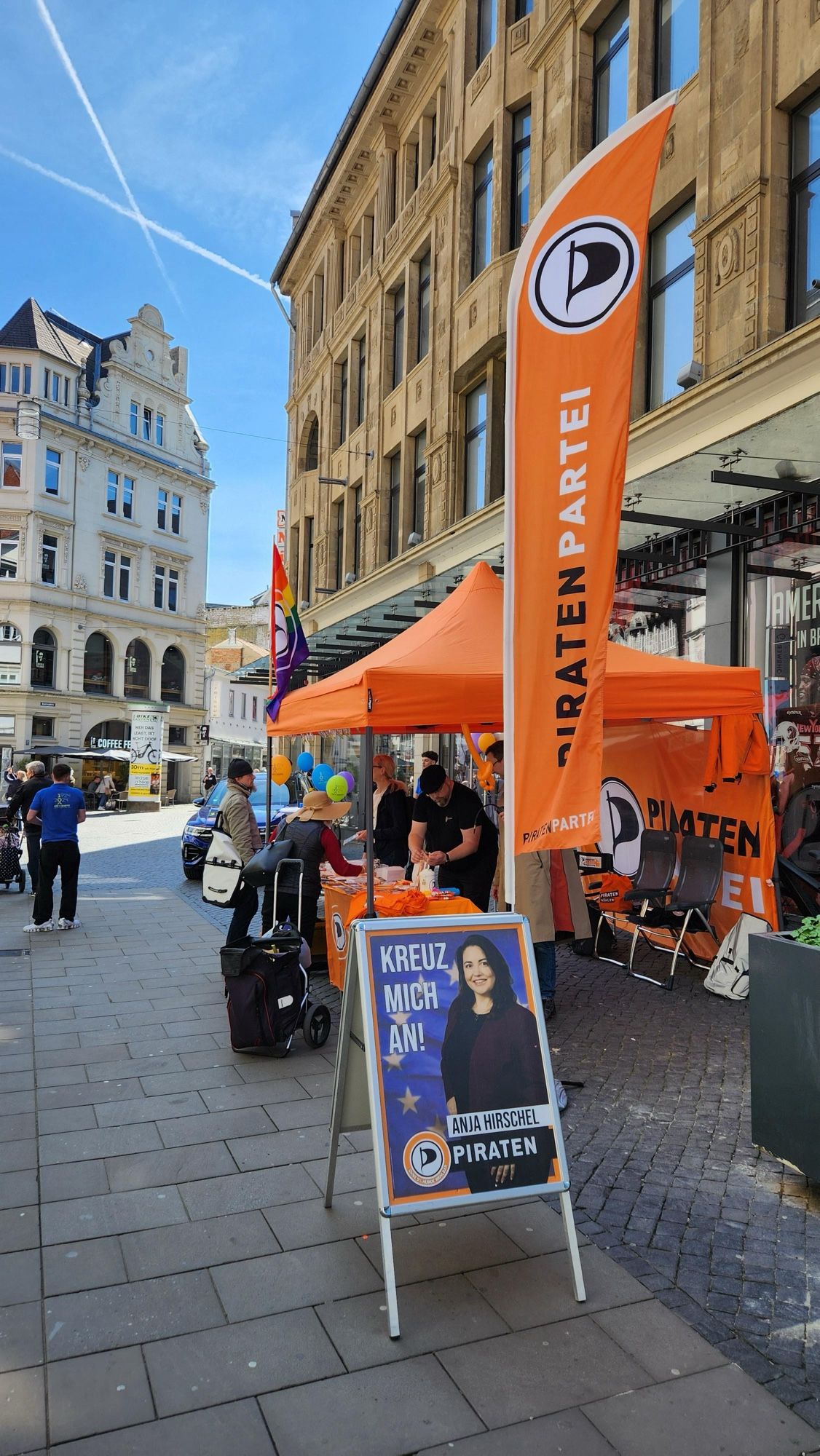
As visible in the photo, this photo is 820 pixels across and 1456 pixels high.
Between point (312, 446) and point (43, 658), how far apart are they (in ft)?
75.6

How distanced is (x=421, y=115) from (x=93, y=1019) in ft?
66.0

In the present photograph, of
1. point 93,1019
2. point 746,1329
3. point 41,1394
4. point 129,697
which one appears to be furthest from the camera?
point 129,697

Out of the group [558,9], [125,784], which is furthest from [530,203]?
[125,784]

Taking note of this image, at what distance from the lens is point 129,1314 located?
3.16m

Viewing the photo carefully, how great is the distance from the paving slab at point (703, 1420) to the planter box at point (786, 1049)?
1.36 meters

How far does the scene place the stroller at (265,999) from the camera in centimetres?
587

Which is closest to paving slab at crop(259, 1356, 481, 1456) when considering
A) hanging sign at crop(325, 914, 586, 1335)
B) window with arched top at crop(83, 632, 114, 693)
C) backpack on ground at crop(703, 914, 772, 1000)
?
hanging sign at crop(325, 914, 586, 1335)

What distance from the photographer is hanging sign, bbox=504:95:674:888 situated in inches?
158

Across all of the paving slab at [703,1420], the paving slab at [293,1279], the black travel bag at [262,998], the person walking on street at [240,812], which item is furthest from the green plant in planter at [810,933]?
the person walking on street at [240,812]

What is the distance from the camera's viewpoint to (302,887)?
732 centimetres

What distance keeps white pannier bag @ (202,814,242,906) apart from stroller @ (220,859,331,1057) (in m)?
1.40

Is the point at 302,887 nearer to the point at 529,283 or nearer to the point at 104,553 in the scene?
the point at 529,283

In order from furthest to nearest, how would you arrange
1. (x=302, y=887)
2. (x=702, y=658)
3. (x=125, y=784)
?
(x=125, y=784) < (x=702, y=658) < (x=302, y=887)

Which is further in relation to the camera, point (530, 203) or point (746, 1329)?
point (530, 203)
